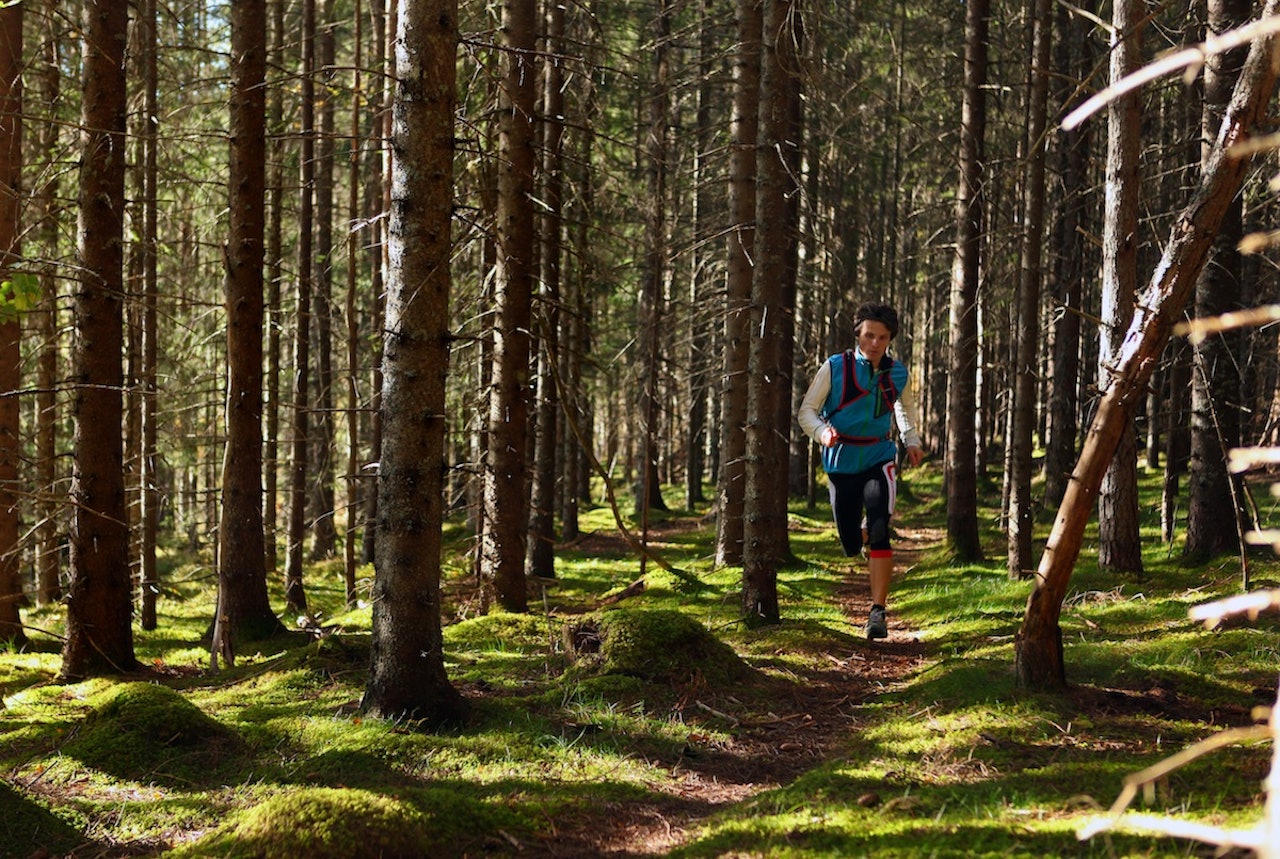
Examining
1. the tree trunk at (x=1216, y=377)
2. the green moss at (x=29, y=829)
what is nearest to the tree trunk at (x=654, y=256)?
the tree trunk at (x=1216, y=377)

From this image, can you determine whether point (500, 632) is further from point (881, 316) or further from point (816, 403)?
point (881, 316)

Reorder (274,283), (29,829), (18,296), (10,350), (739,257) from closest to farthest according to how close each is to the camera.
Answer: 1. (29,829)
2. (18,296)
3. (10,350)
4. (739,257)
5. (274,283)

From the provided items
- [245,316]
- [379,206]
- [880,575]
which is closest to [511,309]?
[245,316]

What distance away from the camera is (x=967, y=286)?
13914 millimetres

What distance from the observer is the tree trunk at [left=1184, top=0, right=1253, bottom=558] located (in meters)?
9.56

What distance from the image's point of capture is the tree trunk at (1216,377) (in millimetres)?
9562

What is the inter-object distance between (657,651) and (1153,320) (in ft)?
12.6

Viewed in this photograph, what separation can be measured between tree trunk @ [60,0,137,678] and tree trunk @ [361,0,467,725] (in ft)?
14.0

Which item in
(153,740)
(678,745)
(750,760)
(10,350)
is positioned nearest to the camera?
(750,760)

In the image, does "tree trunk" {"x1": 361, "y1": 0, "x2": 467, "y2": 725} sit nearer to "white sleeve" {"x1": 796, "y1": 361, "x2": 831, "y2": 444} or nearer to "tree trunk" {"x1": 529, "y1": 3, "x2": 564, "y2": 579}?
"white sleeve" {"x1": 796, "y1": 361, "x2": 831, "y2": 444}

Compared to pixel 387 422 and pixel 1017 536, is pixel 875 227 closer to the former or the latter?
pixel 1017 536

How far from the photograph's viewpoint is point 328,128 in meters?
19.2

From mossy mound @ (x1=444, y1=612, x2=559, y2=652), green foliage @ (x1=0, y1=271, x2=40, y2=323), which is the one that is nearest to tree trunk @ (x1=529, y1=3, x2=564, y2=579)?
mossy mound @ (x1=444, y1=612, x2=559, y2=652)

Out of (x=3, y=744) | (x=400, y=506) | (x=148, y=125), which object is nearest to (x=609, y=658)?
(x=400, y=506)
